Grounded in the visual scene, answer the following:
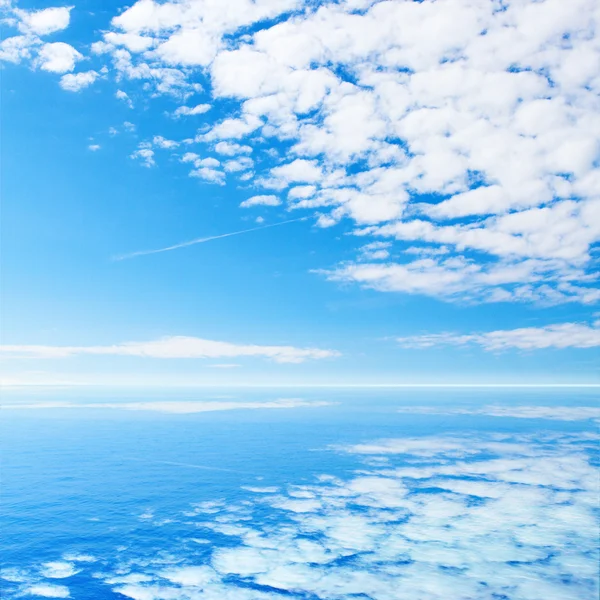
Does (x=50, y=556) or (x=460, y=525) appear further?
(x=460, y=525)

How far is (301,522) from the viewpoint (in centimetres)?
4144

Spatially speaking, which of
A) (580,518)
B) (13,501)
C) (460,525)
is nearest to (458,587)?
(460,525)

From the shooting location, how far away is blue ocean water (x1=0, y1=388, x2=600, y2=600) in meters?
29.9

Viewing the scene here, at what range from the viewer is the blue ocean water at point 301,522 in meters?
29.9

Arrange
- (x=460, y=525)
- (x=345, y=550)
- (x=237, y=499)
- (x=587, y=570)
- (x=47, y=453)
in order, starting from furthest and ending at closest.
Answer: (x=47, y=453)
(x=237, y=499)
(x=460, y=525)
(x=345, y=550)
(x=587, y=570)

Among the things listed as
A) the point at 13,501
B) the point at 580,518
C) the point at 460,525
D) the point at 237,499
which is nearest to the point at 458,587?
the point at 460,525

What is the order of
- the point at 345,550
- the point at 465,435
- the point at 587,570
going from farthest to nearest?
the point at 465,435 < the point at 345,550 < the point at 587,570

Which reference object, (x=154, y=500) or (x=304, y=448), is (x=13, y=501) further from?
(x=304, y=448)

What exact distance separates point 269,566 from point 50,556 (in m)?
17.7

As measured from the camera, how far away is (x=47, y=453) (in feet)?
262

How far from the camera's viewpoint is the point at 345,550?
3447cm

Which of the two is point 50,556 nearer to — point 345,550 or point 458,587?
point 345,550

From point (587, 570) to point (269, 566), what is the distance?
22368 millimetres

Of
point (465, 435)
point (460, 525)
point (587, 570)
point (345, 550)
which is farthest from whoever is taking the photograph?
point (465, 435)
